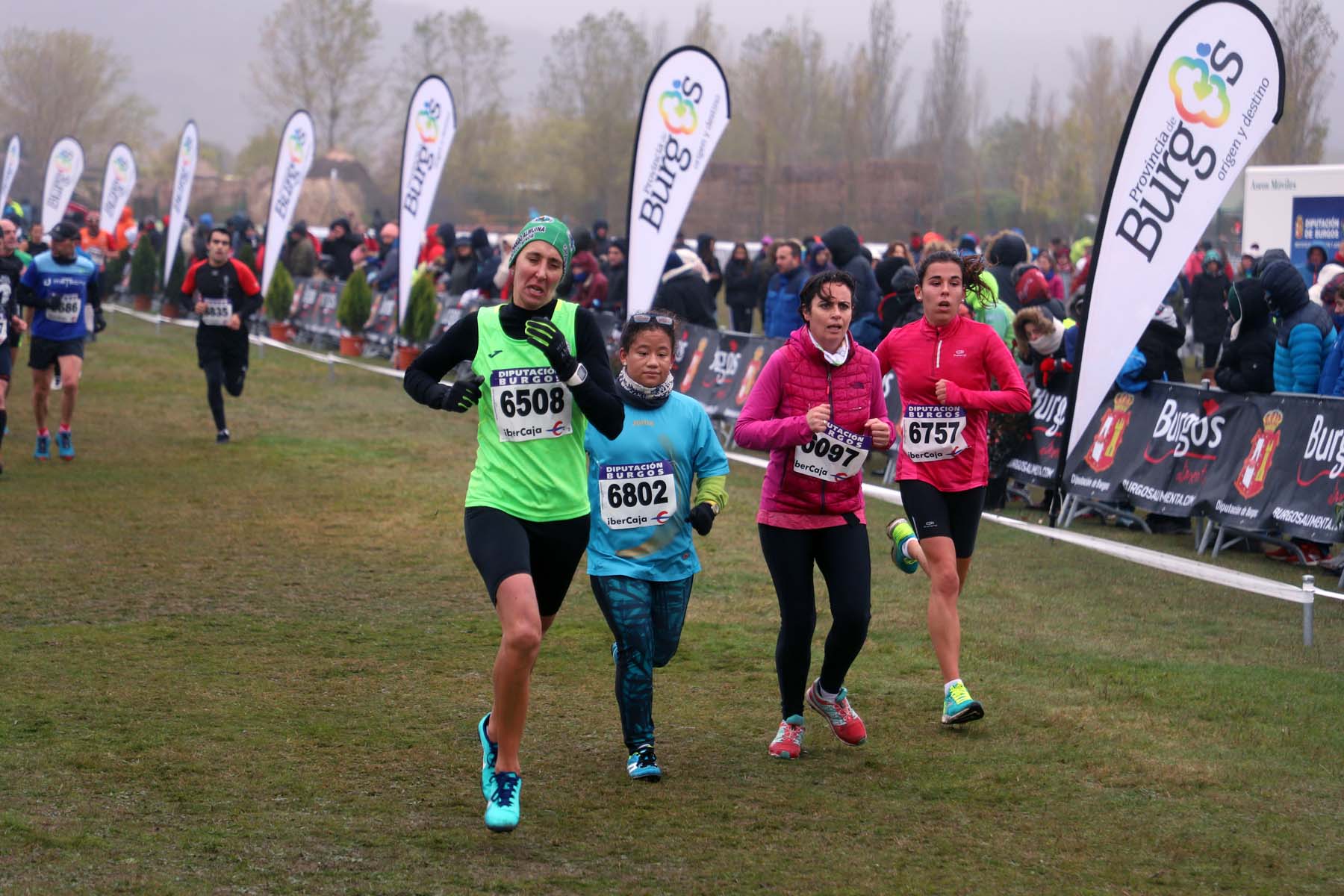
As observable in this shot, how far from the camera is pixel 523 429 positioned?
525cm

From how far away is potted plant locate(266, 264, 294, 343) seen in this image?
28.6 meters

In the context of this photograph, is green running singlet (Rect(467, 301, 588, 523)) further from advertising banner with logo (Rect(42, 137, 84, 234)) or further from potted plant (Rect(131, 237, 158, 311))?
potted plant (Rect(131, 237, 158, 311))

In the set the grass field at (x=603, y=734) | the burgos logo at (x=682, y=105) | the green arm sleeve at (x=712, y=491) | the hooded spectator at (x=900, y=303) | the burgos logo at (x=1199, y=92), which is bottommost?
the grass field at (x=603, y=734)

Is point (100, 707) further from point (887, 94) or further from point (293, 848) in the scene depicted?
point (887, 94)

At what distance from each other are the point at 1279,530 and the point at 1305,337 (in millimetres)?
1533

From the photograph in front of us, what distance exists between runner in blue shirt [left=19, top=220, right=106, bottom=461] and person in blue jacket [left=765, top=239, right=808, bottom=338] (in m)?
6.99

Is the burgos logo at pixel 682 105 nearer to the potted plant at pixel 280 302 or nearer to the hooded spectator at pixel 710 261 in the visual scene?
the hooded spectator at pixel 710 261

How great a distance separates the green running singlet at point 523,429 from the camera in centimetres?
523

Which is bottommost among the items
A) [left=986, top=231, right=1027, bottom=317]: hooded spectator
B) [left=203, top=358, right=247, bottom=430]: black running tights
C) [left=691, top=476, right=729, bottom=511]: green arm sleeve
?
[left=203, top=358, right=247, bottom=430]: black running tights

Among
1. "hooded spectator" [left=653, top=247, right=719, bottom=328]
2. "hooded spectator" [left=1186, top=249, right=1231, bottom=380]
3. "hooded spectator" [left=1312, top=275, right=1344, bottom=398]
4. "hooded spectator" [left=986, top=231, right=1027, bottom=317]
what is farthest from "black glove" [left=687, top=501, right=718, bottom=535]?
"hooded spectator" [left=1186, top=249, right=1231, bottom=380]

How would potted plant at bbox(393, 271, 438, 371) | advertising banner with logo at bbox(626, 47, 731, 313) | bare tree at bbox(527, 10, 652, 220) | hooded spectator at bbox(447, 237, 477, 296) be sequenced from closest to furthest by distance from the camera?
advertising banner with logo at bbox(626, 47, 731, 313)
potted plant at bbox(393, 271, 438, 371)
hooded spectator at bbox(447, 237, 477, 296)
bare tree at bbox(527, 10, 652, 220)

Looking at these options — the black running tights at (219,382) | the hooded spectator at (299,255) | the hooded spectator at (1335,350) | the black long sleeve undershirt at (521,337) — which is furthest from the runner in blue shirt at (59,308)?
the hooded spectator at (299,255)

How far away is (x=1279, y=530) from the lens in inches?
407

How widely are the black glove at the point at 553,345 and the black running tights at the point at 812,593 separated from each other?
1.43 m
